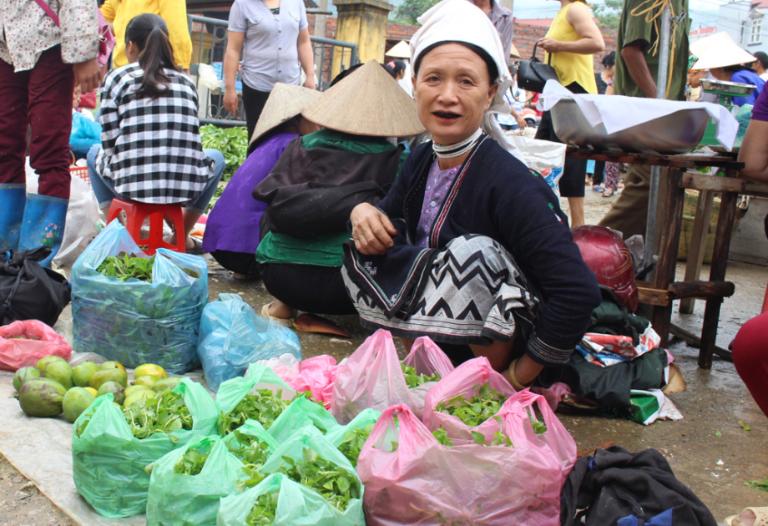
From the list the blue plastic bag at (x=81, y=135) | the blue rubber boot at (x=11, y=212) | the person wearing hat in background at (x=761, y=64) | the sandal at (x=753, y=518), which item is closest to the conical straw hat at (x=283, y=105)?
the blue rubber boot at (x=11, y=212)

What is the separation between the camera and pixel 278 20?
6453 mm

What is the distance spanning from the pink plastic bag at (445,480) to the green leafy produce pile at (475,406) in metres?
0.19

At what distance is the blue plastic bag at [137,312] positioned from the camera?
3.38 meters

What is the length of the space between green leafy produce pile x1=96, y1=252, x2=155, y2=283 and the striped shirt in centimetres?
120

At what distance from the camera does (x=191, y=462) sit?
213 cm

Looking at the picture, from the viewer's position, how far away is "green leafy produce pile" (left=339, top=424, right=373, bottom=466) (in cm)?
220

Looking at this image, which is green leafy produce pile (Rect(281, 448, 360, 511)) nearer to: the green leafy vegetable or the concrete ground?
the green leafy vegetable

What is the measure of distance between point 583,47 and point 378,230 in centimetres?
328

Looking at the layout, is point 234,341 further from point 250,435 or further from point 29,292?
point 250,435

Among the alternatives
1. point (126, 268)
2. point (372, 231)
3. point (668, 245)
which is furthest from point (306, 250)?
point (668, 245)

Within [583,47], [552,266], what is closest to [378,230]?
[552,266]

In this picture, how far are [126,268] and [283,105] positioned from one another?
1.53m

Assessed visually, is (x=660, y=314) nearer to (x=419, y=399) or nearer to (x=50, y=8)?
(x=419, y=399)

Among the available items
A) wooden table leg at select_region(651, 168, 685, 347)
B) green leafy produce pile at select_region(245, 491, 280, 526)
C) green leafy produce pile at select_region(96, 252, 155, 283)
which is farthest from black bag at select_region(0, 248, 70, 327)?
wooden table leg at select_region(651, 168, 685, 347)
